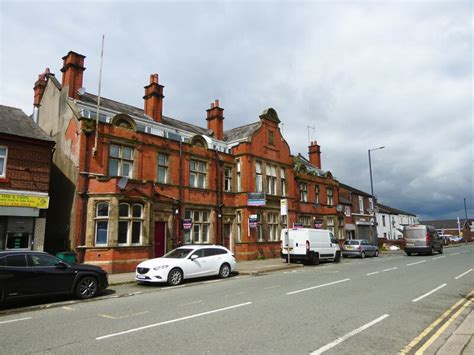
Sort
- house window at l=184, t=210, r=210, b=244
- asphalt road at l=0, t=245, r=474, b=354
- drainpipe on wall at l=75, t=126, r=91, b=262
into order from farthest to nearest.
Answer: house window at l=184, t=210, r=210, b=244 → drainpipe on wall at l=75, t=126, r=91, b=262 → asphalt road at l=0, t=245, r=474, b=354

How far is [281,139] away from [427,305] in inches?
871

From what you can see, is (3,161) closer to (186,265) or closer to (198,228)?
(186,265)

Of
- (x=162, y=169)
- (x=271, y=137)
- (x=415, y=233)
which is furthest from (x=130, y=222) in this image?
(x=415, y=233)

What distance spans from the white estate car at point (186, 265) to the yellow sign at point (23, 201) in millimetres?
6216

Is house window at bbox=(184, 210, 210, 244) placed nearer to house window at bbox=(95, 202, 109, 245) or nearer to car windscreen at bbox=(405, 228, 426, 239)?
house window at bbox=(95, 202, 109, 245)

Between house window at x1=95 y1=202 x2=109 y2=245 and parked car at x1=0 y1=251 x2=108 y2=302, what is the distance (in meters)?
6.44

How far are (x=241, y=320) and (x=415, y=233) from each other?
28.2 m

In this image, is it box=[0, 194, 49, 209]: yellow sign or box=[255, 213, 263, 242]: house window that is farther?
box=[255, 213, 263, 242]: house window

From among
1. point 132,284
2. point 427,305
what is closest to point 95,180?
point 132,284

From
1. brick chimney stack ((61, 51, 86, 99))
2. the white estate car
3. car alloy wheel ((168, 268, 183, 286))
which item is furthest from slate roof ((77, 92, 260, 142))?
car alloy wheel ((168, 268, 183, 286))

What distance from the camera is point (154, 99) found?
26062 millimetres

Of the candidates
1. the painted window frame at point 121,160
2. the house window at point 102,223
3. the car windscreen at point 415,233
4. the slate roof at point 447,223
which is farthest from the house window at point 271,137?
the slate roof at point 447,223

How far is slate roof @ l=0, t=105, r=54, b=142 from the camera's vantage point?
55.2ft

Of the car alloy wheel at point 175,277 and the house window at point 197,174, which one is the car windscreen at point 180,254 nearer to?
the car alloy wheel at point 175,277
